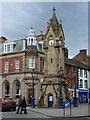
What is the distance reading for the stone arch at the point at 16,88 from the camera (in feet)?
169

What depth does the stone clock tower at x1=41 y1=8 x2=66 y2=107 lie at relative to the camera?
40688mm

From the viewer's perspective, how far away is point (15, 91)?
5166 cm

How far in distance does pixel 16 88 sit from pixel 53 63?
12.6m

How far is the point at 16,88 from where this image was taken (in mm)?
51906

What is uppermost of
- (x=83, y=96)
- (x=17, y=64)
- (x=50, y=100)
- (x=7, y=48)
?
(x=7, y=48)

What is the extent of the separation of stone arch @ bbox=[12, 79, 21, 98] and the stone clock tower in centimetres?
1051

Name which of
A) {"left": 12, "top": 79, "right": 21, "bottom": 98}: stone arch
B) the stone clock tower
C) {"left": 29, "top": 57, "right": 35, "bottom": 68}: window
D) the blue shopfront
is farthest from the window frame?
the blue shopfront

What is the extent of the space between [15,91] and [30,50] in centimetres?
774

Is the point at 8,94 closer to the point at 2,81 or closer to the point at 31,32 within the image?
the point at 2,81

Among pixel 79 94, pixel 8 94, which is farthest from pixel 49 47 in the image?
pixel 79 94

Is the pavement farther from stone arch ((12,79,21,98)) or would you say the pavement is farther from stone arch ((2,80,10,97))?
stone arch ((2,80,10,97))

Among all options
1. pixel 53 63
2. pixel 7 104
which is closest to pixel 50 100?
pixel 53 63

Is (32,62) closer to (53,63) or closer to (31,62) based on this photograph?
(31,62)

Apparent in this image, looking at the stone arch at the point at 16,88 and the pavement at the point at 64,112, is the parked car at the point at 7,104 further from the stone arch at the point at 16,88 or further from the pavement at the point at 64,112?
the stone arch at the point at 16,88
